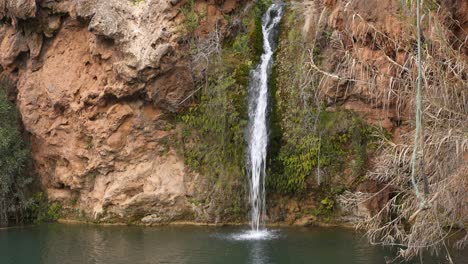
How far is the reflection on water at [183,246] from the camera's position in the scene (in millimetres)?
15320

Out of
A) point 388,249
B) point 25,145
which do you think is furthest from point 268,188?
point 25,145

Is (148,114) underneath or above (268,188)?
above

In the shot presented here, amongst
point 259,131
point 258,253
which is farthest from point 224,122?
point 258,253

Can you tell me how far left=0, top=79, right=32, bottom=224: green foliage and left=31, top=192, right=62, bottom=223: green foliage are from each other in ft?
1.35

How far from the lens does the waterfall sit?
1941 cm

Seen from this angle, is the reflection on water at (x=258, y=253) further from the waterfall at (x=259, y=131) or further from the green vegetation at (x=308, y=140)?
the green vegetation at (x=308, y=140)

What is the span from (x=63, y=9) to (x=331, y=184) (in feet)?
33.7

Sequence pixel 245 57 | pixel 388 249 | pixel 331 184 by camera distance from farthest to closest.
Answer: pixel 245 57, pixel 331 184, pixel 388 249

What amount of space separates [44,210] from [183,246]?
22.5 ft

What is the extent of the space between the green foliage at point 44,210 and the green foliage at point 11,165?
0.41 metres

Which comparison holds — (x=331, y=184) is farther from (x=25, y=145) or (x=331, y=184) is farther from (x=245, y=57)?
(x=25, y=145)

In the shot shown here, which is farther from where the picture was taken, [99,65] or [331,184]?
[99,65]

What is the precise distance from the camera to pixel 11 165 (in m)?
20.2

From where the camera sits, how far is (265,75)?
66.7 feet
